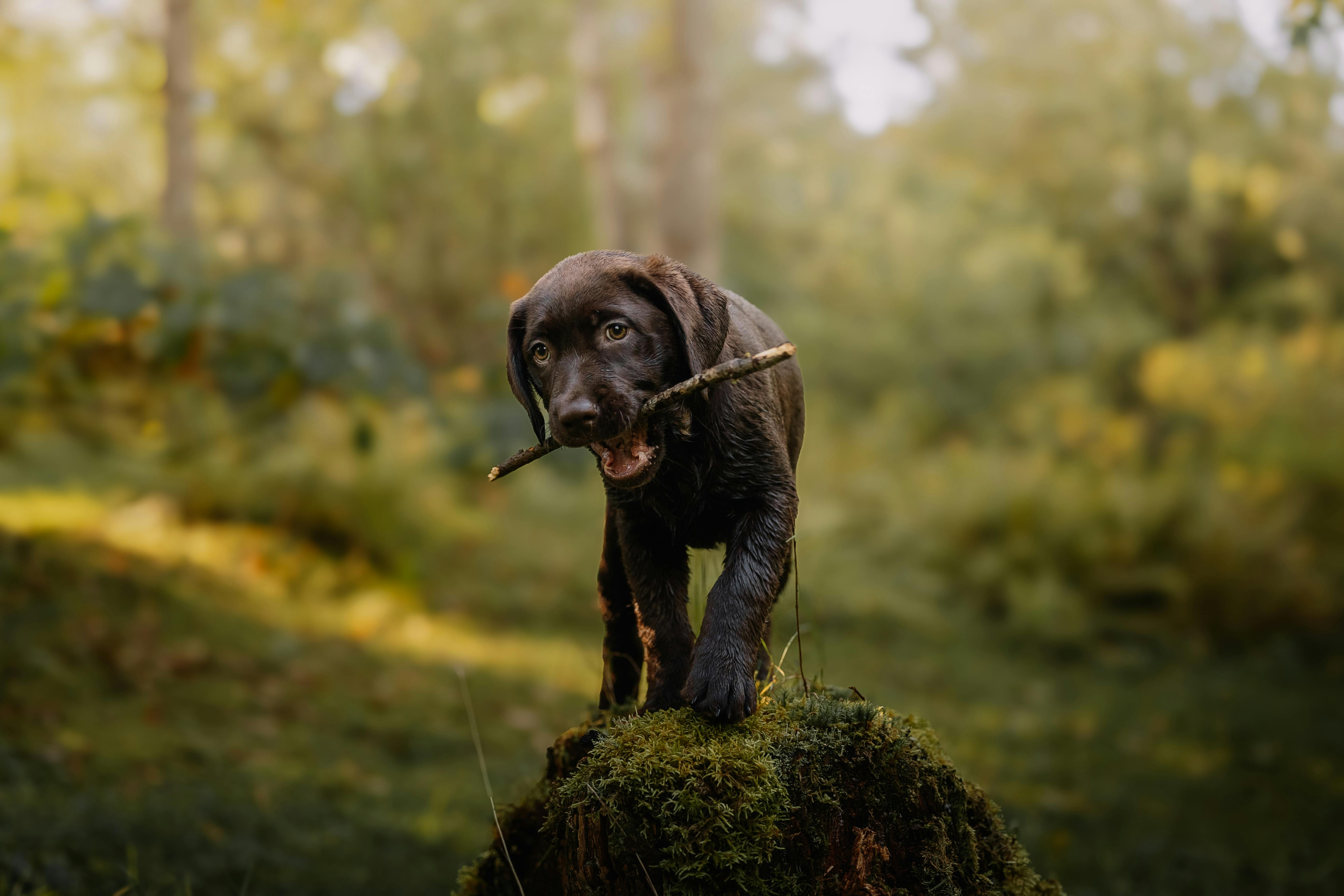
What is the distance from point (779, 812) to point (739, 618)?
1.64 ft

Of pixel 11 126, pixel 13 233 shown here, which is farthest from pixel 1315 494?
pixel 11 126

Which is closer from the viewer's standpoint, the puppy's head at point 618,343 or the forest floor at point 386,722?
the puppy's head at point 618,343

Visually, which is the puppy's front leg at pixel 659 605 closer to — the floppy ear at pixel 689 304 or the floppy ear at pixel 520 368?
the floppy ear at pixel 520 368

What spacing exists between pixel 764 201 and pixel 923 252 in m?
7.17

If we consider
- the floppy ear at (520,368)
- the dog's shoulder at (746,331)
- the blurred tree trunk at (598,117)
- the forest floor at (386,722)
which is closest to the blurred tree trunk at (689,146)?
the blurred tree trunk at (598,117)

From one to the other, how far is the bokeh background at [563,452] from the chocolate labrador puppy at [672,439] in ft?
2.75

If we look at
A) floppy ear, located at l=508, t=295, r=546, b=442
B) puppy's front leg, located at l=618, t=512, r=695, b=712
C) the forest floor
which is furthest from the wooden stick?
the forest floor

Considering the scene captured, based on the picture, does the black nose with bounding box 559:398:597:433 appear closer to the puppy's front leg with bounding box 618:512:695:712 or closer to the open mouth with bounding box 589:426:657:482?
the open mouth with bounding box 589:426:657:482

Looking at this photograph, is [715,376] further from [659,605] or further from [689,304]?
[659,605]

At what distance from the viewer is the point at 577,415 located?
2.40 metres

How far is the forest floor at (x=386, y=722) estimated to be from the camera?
562 cm

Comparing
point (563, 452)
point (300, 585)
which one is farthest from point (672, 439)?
point (300, 585)

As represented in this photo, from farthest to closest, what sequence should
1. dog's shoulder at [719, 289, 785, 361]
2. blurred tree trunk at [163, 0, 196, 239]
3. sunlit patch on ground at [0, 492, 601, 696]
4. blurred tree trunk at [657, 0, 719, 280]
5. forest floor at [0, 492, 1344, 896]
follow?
1. blurred tree trunk at [657, 0, 719, 280]
2. blurred tree trunk at [163, 0, 196, 239]
3. sunlit patch on ground at [0, 492, 601, 696]
4. forest floor at [0, 492, 1344, 896]
5. dog's shoulder at [719, 289, 785, 361]

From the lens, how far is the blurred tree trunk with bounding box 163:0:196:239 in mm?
10352
